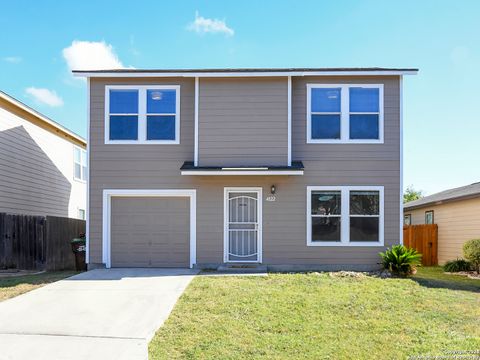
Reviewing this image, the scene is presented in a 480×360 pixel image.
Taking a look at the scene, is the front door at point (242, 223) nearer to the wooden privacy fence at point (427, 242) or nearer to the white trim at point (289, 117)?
the white trim at point (289, 117)

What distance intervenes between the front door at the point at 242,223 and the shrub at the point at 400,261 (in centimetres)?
352

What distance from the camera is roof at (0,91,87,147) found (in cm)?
1385

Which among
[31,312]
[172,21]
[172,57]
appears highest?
[172,21]

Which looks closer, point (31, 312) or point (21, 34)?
point (31, 312)

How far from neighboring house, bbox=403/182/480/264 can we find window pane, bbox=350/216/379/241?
180 inches

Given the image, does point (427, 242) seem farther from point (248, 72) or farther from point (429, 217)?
point (248, 72)

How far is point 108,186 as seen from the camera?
11.8 metres

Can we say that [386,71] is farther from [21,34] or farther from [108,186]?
[21,34]

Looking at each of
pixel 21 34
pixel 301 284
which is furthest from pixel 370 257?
pixel 21 34

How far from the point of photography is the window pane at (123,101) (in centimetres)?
1195

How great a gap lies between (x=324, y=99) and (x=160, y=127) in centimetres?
473

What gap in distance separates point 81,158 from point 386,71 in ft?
47.7

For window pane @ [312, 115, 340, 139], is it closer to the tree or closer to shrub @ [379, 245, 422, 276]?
shrub @ [379, 245, 422, 276]

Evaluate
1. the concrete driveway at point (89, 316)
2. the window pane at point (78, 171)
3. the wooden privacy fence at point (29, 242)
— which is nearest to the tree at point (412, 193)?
the window pane at point (78, 171)
